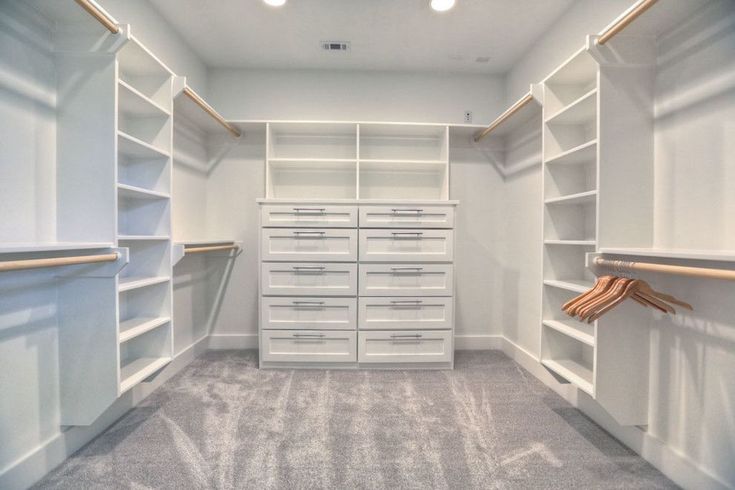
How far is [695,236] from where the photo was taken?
1.38 metres

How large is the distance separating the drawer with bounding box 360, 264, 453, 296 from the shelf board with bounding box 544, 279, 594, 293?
2.49 ft

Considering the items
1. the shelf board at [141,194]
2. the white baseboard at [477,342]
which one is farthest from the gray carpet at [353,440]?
the shelf board at [141,194]

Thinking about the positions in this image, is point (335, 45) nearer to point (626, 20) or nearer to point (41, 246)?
point (626, 20)

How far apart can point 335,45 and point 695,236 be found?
2543 mm

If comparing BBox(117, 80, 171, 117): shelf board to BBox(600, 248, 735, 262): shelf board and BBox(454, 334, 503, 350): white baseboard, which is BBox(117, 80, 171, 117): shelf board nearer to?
BBox(600, 248, 735, 262): shelf board

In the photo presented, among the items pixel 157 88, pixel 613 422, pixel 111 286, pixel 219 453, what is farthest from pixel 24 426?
pixel 613 422

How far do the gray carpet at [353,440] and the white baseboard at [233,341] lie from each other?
0.64 m

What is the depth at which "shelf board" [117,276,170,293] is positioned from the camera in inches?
64.4

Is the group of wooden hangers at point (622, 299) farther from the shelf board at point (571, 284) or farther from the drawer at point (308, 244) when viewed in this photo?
the drawer at point (308, 244)

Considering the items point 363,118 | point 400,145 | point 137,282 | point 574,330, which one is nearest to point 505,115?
point 400,145

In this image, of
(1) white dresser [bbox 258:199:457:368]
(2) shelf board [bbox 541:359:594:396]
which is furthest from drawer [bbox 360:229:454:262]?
(2) shelf board [bbox 541:359:594:396]

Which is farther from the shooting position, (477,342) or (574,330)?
(477,342)

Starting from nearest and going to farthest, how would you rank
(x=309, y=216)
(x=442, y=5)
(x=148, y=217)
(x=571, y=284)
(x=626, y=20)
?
(x=626, y=20)
(x=571, y=284)
(x=148, y=217)
(x=442, y=5)
(x=309, y=216)

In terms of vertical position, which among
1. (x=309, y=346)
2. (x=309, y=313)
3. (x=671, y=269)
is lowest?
(x=309, y=346)
